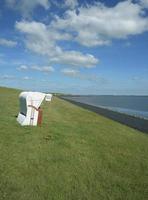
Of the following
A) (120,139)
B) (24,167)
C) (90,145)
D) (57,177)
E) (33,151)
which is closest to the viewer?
(57,177)

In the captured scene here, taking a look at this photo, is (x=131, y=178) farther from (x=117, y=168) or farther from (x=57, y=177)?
(x=57, y=177)

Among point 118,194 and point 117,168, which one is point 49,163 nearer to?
point 117,168

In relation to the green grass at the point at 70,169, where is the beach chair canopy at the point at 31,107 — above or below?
above

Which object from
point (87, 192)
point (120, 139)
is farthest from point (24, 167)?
point (120, 139)

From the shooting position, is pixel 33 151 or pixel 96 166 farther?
pixel 33 151

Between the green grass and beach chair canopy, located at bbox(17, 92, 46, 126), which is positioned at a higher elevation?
beach chair canopy, located at bbox(17, 92, 46, 126)

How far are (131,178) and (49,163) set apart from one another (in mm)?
3033

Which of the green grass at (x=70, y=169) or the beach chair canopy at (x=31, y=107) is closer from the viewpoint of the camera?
the green grass at (x=70, y=169)

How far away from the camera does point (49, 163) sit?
1122 centimetres

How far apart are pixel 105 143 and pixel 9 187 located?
869cm

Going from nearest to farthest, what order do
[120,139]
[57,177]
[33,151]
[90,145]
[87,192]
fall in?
[87,192]
[57,177]
[33,151]
[90,145]
[120,139]

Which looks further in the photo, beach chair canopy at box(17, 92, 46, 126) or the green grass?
beach chair canopy at box(17, 92, 46, 126)

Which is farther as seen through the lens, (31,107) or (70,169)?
(31,107)

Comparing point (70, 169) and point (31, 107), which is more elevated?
point (31, 107)
